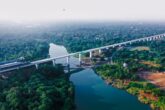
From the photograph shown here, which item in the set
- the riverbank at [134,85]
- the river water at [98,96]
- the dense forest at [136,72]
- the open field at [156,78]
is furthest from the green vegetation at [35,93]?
the open field at [156,78]

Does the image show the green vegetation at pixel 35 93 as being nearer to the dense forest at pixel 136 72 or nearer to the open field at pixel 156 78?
the dense forest at pixel 136 72

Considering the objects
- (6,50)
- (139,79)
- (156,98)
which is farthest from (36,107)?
(6,50)

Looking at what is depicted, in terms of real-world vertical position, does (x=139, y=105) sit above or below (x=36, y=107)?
below

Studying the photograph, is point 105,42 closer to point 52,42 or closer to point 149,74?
point 52,42

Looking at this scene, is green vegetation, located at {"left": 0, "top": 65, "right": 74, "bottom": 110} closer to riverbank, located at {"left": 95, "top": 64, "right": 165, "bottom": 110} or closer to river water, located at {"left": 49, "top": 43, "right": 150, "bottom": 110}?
river water, located at {"left": 49, "top": 43, "right": 150, "bottom": 110}

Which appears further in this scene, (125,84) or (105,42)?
(105,42)

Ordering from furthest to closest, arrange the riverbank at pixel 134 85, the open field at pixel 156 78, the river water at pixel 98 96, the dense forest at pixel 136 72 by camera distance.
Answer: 1. the open field at pixel 156 78
2. the dense forest at pixel 136 72
3. the river water at pixel 98 96
4. the riverbank at pixel 134 85

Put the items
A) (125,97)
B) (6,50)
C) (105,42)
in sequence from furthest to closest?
(105,42) < (6,50) < (125,97)
